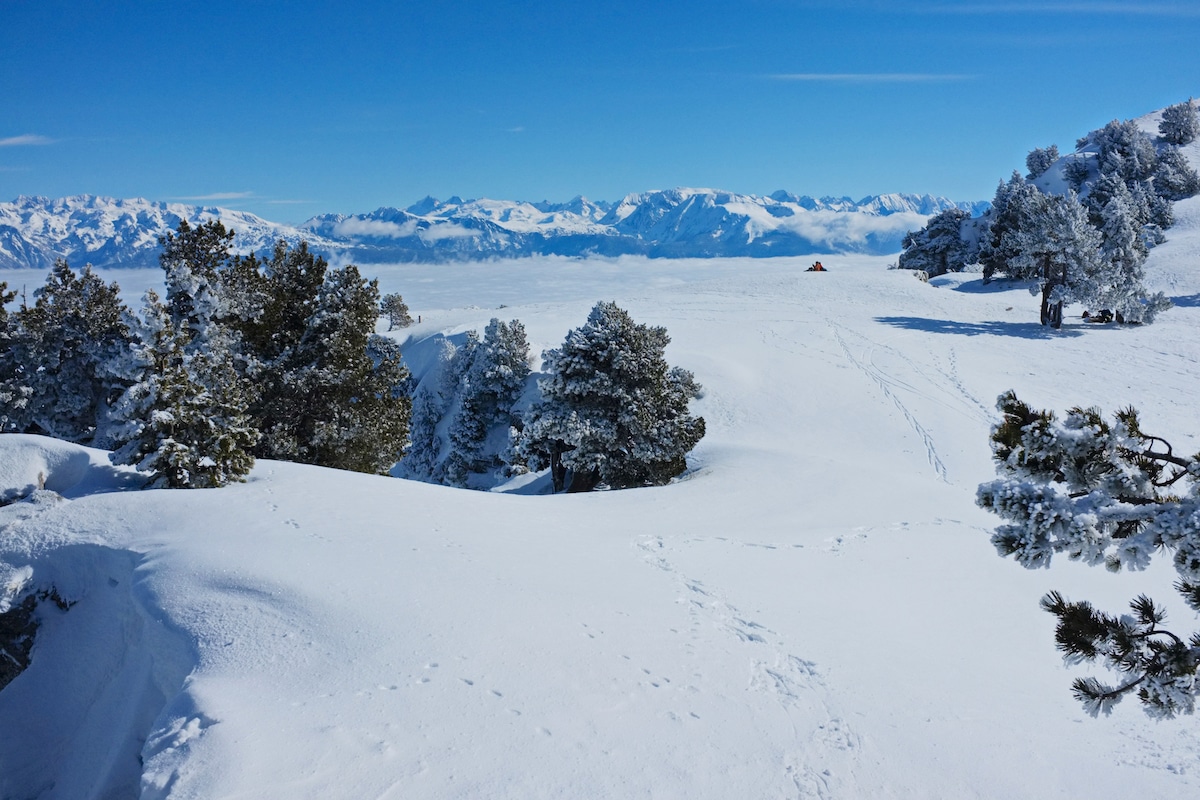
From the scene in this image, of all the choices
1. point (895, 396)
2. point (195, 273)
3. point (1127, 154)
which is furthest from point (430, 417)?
point (1127, 154)

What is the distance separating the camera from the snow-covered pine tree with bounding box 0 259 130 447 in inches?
878

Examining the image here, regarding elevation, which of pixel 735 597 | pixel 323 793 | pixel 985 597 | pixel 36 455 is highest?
pixel 36 455

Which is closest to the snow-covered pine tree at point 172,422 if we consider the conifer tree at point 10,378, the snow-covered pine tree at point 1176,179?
the conifer tree at point 10,378

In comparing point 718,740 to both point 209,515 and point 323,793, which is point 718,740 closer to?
point 323,793

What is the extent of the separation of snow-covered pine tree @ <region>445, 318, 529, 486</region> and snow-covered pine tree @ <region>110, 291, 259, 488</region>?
25.8 m

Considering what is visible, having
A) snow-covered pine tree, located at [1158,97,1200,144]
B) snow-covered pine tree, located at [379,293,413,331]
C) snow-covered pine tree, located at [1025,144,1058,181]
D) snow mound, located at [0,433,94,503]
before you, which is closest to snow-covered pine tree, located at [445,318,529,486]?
snow mound, located at [0,433,94,503]

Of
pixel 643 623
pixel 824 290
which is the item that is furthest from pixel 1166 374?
pixel 643 623

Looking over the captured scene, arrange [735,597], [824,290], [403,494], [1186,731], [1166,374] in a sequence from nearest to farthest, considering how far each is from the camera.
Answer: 1. [1186,731]
2. [735,597]
3. [403,494]
4. [1166,374]
5. [824,290]

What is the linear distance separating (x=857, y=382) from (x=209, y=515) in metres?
36.0

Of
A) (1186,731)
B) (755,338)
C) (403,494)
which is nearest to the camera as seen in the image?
(1186,731)

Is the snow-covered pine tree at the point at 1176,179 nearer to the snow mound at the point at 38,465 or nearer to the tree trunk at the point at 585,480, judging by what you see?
the tree trunk at the point at 585,480

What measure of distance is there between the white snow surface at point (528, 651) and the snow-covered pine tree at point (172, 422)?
0.76m

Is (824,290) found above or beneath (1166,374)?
above

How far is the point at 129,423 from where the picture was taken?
1396 centimetres
